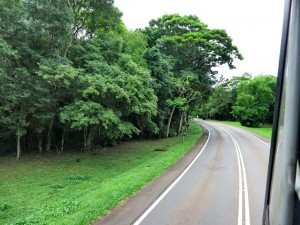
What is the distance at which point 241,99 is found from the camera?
137 ft

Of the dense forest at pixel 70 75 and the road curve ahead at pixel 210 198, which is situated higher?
the dense forest at pixel 70 75

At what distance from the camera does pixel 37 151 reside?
24.7 metres

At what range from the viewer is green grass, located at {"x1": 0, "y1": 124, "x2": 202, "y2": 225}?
1009cm

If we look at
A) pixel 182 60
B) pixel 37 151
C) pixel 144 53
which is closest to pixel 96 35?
pixel 144 53

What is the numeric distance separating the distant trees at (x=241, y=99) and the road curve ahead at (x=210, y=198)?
9282 millimetres

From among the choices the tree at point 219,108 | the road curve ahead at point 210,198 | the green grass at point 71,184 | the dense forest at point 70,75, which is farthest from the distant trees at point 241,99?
the green grass at point 71,184

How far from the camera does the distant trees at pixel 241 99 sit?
3052cm

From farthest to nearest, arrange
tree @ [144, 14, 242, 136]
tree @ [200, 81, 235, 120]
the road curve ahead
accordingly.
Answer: tree @ [200, 81, 235, 120] < tree @ [144, 14, 242, 136] < the road curve ahead

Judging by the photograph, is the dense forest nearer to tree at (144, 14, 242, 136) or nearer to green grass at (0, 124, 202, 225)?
green grass at (0, 124, 202, 225)

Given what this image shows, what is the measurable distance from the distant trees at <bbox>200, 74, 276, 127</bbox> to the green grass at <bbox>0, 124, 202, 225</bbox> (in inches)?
440

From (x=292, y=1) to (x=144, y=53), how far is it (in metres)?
29.7

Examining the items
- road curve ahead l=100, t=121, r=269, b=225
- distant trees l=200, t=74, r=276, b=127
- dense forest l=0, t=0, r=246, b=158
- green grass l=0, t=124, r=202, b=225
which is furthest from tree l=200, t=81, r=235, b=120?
road curve ahead l=100, t=121, r=269, b=225

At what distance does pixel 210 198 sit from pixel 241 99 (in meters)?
32.9

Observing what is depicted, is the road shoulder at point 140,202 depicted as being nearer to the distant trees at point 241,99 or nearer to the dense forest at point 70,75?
the dense forest at point 70,75
